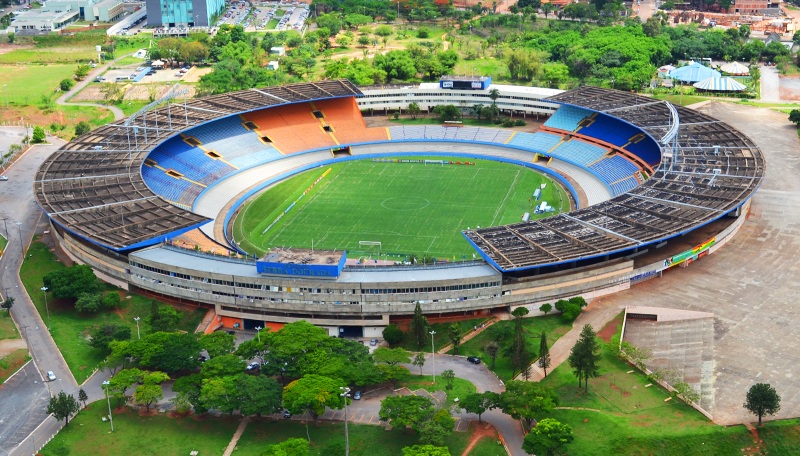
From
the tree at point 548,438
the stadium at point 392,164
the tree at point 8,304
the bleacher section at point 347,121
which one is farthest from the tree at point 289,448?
the bleacher section at point 347,121

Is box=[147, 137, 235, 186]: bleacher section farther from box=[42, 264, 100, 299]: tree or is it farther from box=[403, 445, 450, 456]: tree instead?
box=[403, 445, 450, 456]: tree

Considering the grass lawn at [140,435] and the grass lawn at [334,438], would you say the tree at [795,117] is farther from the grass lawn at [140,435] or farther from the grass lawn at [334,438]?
the grass lawn at [140,435]

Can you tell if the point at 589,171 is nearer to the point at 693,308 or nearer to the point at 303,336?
the point at 693,308

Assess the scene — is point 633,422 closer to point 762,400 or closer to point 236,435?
point 762,400

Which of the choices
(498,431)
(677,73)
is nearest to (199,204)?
(498,431)

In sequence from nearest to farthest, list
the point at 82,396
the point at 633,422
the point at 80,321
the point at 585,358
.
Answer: the point at 633,422
the point at 82,396
the point at 585,358
the point at 80,321

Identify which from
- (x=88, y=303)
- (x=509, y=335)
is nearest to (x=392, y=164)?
(x=509, y=335)
